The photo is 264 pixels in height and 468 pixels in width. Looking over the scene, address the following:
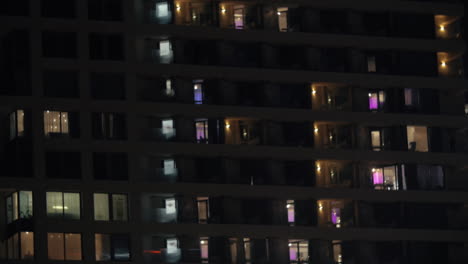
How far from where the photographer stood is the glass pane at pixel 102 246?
472ft

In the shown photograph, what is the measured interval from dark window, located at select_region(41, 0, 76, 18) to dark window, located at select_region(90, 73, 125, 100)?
5549 millimetres

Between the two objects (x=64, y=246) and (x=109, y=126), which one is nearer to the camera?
(x=64, y=246)

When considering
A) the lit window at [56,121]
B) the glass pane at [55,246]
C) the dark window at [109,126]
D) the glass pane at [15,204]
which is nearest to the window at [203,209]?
the dark window at [109,126]

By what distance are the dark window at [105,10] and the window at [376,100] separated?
23.7 meters

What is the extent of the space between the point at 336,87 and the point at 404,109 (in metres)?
6.42

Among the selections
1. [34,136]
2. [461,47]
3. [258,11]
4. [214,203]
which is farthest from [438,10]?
[34,136]

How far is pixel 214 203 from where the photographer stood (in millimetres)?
148375

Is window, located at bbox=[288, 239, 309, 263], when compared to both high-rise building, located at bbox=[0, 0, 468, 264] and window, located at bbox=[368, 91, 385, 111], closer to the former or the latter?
high-rise building, located at bbox=[0, 0, 468, 264]

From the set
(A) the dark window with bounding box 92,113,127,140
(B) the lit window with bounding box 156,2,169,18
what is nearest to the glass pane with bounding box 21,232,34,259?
(A) the dark window with bounding box 92,113,127,140

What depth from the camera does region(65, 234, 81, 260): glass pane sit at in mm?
143250

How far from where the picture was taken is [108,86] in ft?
485

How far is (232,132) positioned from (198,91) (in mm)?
4557

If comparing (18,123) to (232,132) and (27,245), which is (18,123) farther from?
(232,132)

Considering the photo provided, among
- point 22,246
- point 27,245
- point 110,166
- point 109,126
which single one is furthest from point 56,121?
point 22,246
